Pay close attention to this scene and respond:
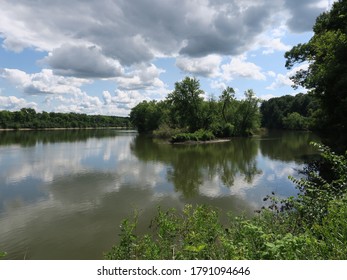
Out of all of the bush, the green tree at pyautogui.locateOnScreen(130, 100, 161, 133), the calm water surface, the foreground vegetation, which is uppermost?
the green tree at pyautogui.locateOnScreen(130, 100, 161, 133)

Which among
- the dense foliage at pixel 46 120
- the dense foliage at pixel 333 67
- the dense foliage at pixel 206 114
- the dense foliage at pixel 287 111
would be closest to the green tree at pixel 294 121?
the dense foliage at pixel 287 111

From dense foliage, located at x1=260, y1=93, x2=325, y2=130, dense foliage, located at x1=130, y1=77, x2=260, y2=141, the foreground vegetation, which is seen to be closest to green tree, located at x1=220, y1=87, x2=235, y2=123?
dense foliage, located at x1=130, y1=77, x2=260, y2=141

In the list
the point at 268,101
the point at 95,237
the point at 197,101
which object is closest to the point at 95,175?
the point at 95,237

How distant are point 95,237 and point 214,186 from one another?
8.92 meters

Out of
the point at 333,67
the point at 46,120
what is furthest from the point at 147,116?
the point at 333,67

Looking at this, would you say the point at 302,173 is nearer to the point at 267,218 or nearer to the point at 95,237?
the point at 267,218

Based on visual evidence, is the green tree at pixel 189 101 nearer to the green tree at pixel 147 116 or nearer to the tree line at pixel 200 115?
the tree line at pixel 200 115

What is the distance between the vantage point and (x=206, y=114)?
199 ft

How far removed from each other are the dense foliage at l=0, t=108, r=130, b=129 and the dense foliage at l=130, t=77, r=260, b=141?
2544 inches

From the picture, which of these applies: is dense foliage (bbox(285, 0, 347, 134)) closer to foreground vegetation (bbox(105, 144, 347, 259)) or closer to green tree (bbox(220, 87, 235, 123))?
foreground vegetation (bbox(105, 144, 347, 259))

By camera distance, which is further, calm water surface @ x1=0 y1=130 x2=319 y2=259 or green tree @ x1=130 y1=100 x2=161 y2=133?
green tree @ x1=130 y1=100 x2=161 y2=133

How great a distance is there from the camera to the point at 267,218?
7211 millimetres

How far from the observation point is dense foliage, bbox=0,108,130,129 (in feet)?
350

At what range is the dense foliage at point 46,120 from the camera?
106688 millimetres
